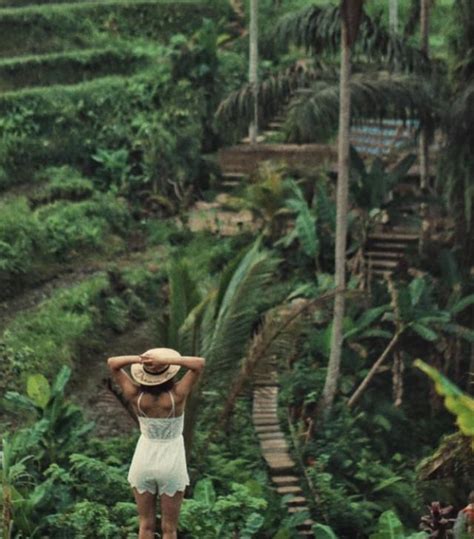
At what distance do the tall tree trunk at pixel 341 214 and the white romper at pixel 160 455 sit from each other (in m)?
6.23

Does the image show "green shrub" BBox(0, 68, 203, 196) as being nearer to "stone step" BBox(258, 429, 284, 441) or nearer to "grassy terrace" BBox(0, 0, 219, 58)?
"grassy terrace" BBox(0, 0, 219, 58)

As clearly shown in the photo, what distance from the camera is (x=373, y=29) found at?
17219 mm

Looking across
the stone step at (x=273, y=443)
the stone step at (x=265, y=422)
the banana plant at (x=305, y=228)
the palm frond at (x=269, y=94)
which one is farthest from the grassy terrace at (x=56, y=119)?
the stone step at (x=273, y=443)

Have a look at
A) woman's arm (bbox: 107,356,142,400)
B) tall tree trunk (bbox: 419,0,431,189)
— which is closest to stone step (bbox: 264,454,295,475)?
woman's arm (bbox: 107,356,142,400)

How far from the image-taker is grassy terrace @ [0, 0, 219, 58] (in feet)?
89.4

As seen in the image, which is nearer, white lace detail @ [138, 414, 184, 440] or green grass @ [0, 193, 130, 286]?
white lace detail @ [138, 414, 184, 440]

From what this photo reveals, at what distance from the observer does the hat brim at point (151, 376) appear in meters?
9.14

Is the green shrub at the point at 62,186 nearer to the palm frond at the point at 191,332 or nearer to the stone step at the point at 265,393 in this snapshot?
the stone step at the point at 265,393

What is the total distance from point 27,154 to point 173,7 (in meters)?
7.65

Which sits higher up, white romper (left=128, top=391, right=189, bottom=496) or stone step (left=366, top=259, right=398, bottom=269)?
white romper (left=128, top=391, right=189, bottom=496)

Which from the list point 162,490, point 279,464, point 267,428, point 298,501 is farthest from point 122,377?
point 267,428

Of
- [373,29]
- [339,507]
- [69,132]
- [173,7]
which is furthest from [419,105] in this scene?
[173,7]

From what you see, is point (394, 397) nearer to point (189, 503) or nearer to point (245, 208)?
point (245, 208)

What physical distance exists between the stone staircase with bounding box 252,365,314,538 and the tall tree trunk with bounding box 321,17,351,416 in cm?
63
